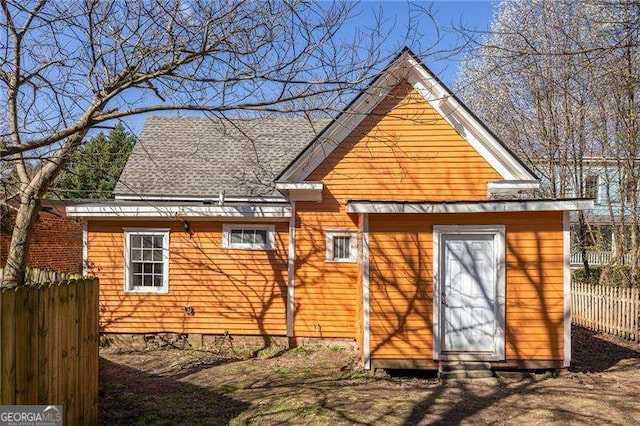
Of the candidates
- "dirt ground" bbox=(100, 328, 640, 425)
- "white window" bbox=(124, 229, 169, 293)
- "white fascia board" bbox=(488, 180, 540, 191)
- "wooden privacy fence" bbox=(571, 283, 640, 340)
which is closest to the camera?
"dirt ground" bbox=(100, 328, 640, 425)

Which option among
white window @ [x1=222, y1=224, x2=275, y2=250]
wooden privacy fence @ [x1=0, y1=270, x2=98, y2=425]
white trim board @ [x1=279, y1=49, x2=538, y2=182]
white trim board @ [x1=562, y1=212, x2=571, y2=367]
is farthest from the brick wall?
white trim board @ [x1=562, y1=212, x2=571, y2=367]

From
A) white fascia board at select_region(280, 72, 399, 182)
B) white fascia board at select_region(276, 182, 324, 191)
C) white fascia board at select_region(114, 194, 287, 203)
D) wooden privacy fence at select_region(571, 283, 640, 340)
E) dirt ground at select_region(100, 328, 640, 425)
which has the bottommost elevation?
dirt ground at select_region(100, 328, 640, 425)

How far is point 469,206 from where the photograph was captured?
9.19 m

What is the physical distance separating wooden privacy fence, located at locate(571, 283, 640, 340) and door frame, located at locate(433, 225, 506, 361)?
230 inches

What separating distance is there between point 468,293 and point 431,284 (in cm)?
73

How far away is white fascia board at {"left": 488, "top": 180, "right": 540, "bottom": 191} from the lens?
1119cm

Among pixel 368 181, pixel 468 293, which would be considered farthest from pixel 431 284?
pixel 368 181

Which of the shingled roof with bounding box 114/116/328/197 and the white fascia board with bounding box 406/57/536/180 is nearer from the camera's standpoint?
the white fascia board with bounding box 406/57/536/180

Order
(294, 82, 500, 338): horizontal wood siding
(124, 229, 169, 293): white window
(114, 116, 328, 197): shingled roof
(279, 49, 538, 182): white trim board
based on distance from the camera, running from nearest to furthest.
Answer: (279, 49, 538, 182): white trim board, (294, 82, 500, 338): horizontal wood siding, (124, 229, 169, 293): white window, (114, 116, 328, 197): shingled roof

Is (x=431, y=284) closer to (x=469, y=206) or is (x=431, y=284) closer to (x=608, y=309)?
(x=469, y=206)

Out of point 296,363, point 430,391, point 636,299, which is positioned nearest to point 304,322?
point 296,363

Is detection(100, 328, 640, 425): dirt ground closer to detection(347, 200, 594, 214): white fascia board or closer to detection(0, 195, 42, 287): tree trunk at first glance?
detection(0, 195, 42, 287): tree trunk

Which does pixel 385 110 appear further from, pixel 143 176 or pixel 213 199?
pixel 143 176

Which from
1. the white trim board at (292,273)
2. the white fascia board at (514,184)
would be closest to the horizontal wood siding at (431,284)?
the white fascia board at (514,184)
